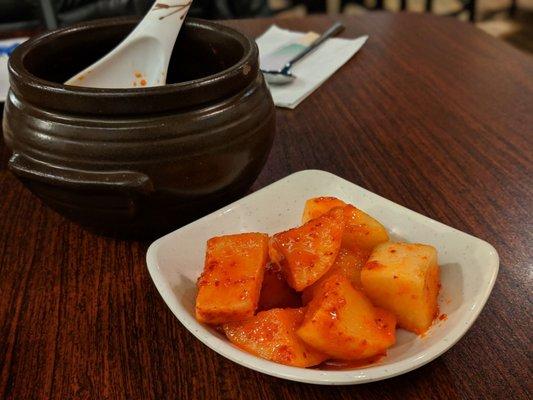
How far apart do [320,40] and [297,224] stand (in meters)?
0.71

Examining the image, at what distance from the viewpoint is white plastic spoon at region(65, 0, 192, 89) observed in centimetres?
70

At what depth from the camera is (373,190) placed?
759mm

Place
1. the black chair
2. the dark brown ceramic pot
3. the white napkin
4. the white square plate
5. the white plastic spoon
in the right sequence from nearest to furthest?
the white square plate
the dark brown ceramic pot
the white plastic spoon
the white napkin
the black chair

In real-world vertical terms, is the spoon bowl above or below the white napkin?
above

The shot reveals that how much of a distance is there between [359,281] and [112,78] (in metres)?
0.42

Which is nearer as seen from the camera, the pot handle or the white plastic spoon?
the pot handle

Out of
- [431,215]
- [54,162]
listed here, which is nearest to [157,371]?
[54,162]

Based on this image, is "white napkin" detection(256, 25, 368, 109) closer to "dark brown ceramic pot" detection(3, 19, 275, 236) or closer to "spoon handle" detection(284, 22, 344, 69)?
"spoon handle" detection(284, 22, 344, 69)

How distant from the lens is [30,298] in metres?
0.58

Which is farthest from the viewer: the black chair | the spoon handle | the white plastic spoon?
the black chair

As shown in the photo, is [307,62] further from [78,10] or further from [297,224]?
[78,10]

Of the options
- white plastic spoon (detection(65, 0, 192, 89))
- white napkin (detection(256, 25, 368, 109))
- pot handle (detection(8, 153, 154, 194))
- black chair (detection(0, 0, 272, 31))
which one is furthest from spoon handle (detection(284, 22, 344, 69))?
black chair (detection(0, 0, 272, 31))

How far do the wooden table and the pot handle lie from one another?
110mm

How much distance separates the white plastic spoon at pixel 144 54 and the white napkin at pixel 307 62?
320 millimetres
